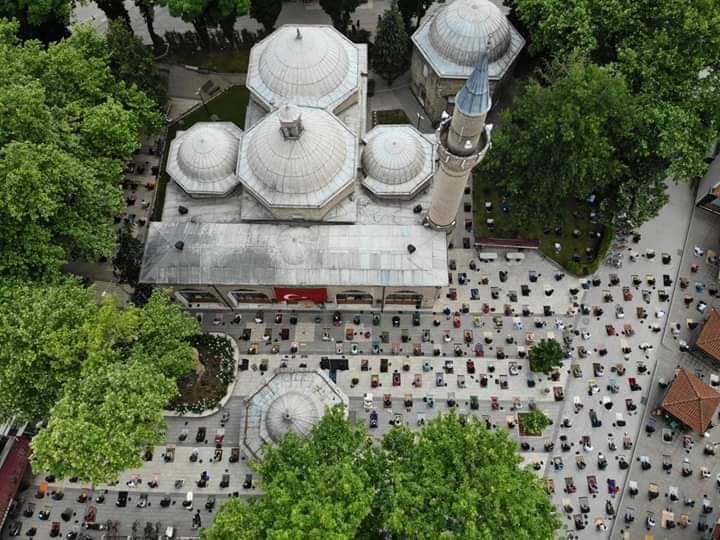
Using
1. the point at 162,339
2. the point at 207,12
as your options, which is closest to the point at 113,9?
the point at 207,12

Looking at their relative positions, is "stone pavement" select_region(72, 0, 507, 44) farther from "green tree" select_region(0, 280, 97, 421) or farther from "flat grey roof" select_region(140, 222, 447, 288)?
"green tree" select_region(0, 280, 97, 421)

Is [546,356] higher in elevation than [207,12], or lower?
lower

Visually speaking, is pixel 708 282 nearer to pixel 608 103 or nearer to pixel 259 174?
pixel 608 103

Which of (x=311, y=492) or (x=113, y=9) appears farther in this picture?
(x=113, y=9)

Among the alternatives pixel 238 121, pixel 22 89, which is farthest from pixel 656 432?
pixel 22 89

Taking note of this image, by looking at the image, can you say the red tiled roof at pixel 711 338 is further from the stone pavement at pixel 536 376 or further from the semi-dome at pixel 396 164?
the semi-dome at pixel 396 164

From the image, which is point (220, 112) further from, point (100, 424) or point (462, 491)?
point (462, 491)

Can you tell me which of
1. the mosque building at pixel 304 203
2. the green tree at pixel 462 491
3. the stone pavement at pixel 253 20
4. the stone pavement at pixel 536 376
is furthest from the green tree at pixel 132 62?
the green tree at pixel 462 491
